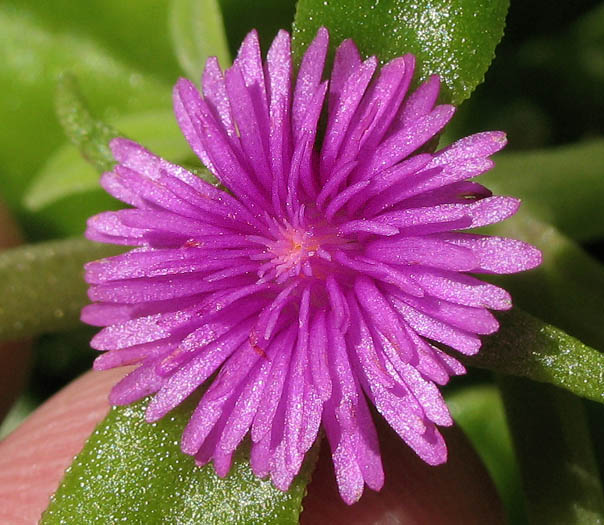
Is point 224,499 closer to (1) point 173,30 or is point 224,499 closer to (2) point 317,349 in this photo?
(2) point 317,349

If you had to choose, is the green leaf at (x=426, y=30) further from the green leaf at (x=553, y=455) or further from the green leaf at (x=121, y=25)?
the green leaf at (x=121, y=25)

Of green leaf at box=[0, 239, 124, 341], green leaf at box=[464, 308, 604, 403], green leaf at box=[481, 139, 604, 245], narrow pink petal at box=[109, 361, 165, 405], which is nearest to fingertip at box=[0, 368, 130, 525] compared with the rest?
green leaf at box=[0, 239, 124, 341]

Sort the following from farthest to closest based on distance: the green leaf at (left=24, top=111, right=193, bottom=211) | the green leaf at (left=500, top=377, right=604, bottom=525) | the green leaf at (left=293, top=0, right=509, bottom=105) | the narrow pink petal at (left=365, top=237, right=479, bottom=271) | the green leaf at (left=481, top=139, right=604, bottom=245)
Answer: the green leaf at (left=24, top=111, right=193, bottom=211) → the green leaf at (left=481, top=139, right=604, bottom=245) → the green leaf at (left=500, top=377, right=604, bottom=525) → the green leaf at (left=293, top=0, right=509, bottom=105) → the narrow pink petal at (left=365, top=237, right=479, bottom=271)

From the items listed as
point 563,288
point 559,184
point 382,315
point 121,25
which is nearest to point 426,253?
point 382,315

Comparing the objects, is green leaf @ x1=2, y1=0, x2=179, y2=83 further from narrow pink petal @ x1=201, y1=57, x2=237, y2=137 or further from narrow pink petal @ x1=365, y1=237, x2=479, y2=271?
narrow pink petal @ x1=365, y1=237, x2=479, y2=271

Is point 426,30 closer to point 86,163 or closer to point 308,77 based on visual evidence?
point 308,77

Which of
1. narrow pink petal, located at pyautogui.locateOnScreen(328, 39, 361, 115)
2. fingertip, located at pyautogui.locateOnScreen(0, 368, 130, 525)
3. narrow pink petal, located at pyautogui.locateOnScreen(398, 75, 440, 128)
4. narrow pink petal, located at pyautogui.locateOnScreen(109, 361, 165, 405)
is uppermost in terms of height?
narrow pink petal, located at pyautogui.locateOnScreen(328, 39, 361, 115)

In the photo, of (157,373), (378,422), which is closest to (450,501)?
(378,422)
